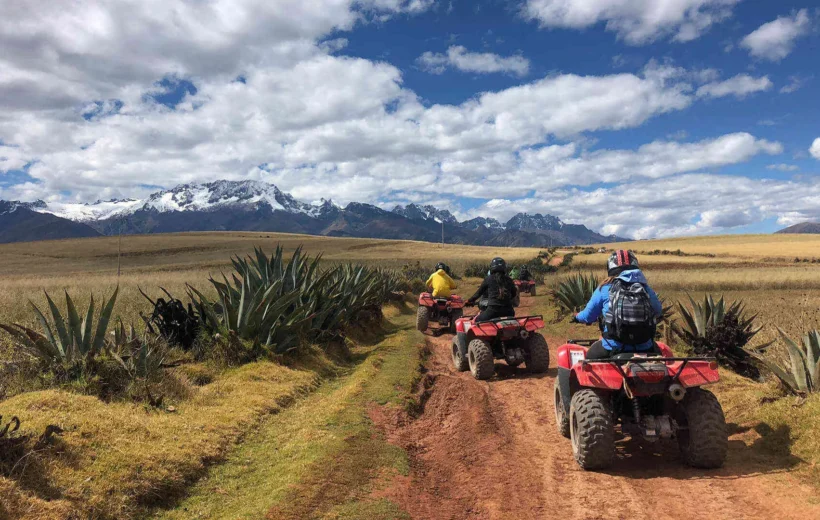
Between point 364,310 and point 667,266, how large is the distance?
3531 centimetres

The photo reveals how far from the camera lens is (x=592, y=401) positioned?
452cm

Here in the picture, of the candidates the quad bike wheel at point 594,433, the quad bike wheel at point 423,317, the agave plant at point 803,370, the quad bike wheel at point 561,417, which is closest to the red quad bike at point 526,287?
the quad bike wheel at point 423,317

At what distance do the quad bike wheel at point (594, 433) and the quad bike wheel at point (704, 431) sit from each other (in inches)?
24.8

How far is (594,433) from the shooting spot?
439 cm

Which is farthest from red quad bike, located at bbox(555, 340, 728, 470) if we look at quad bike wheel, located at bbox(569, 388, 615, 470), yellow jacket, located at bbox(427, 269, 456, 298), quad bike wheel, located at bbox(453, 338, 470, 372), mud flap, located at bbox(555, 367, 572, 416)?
yellow jacket, located at bbox(427, 269, 456, 298)

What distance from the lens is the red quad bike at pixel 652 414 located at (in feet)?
14.1

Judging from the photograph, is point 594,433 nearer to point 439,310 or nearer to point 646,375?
point 646,375

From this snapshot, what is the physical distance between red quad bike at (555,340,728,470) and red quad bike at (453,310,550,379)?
136 inches

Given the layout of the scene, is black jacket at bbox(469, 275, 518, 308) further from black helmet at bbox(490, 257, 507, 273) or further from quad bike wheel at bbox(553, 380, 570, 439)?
quad bike wheel at bbox(553, 380, 570, 439)

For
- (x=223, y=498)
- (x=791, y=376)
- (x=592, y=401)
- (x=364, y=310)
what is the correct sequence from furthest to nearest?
(x=364, y=310) → (x=791, y=376) → (x=592, y=401) → (x=223, y=498)

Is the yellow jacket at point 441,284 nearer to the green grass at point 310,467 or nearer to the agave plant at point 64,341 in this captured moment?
the green grass at point 310,467

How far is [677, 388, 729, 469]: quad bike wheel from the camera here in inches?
169

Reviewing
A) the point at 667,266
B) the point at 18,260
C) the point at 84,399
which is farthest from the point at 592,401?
the point at 18,260

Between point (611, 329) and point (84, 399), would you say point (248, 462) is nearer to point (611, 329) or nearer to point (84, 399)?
point (84, 399)
